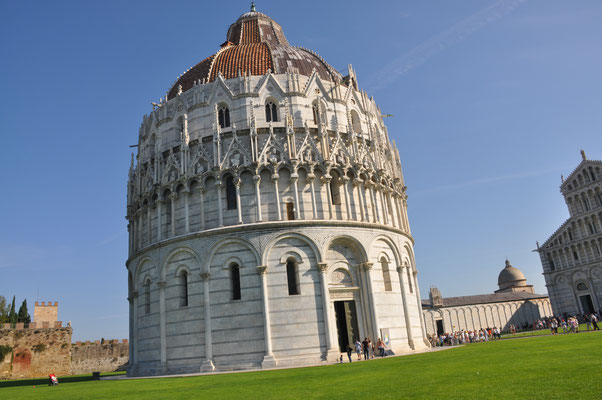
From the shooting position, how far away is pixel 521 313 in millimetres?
70688

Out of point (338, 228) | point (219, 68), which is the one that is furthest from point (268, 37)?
point (338, 228)

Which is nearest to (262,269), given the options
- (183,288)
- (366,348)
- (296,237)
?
(296,237)

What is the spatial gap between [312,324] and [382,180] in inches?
480

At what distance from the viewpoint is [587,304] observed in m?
63.9

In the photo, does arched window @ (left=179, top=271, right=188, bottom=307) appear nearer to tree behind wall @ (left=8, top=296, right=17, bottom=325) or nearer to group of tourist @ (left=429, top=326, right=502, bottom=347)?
group of tourist @ (left=429, top=326, right=502, bottom=347)

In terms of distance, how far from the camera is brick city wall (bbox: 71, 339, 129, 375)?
5350 centimetres

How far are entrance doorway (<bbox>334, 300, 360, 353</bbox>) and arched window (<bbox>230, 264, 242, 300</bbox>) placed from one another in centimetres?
604

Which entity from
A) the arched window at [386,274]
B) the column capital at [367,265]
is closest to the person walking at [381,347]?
the arched window at [386,274]

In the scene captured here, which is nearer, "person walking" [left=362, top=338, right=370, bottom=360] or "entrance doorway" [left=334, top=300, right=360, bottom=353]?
"person walking" [left=362, top=338, right=370, bottom=360]

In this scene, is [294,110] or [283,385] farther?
[294,110]

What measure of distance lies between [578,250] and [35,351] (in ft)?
238

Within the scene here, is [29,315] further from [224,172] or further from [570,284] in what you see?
[570,284]

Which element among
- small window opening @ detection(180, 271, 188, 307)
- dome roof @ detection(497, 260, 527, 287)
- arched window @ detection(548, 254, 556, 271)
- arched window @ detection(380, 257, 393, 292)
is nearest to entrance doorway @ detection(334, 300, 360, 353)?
arched window @ detection(380, 257, 393, 292)

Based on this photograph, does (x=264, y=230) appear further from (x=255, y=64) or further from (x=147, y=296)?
(x=255, y=64)
